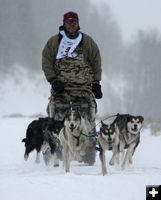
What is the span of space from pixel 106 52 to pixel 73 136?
233ft

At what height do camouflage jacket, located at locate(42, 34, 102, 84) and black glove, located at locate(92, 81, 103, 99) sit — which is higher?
camouflage jacket, located at locate(42, 34, 102, 84)

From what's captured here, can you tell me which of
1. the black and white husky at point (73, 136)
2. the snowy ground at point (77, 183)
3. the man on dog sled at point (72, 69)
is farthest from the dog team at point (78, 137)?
the man on dog sled at point (72, 69)

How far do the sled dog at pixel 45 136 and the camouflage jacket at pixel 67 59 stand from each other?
0.72 meters

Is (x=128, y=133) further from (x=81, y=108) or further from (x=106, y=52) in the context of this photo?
(x=106, y=52)

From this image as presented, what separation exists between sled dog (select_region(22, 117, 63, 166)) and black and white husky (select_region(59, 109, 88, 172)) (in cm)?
35

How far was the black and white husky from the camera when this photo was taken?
8.79 m

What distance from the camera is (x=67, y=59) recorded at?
9625 mm

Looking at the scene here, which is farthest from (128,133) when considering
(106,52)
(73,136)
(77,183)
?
(106,52)

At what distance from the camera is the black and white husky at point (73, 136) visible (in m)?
8.79

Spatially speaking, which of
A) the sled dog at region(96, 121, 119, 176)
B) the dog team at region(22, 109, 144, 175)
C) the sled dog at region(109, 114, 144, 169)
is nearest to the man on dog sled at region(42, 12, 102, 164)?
the dog team at region(22, 109, 144, 175)

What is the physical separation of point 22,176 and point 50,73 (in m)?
2.25

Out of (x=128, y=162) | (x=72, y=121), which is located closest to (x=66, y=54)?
(x=72, y=121)

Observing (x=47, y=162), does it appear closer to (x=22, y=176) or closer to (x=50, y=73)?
(x=50, y=73)

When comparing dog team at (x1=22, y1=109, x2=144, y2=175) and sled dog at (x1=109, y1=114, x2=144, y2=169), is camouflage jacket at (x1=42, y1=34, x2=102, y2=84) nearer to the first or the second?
dog team at (x1=22, y1=109, x2=144, y2=175)
